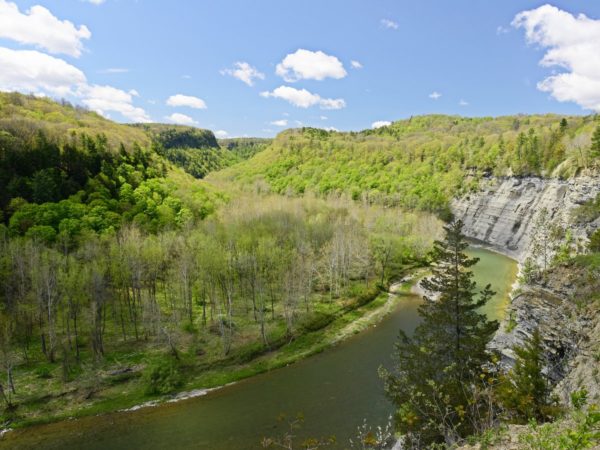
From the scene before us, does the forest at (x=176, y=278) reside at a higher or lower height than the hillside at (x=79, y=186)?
lower

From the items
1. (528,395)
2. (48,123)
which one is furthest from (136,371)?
(48,123)

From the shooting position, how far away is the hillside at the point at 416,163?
290 feet

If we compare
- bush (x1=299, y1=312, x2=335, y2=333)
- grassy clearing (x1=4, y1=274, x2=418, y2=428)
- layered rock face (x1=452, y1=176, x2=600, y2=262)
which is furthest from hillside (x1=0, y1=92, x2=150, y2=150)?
layered rock face (x1=452, y1=176, x2=600, y2=262)

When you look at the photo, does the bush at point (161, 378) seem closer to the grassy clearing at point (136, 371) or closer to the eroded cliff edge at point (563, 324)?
the grassy clearing at point (136, 371)

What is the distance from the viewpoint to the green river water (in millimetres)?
27125

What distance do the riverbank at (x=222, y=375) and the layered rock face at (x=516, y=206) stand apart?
37853 mm

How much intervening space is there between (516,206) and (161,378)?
88.4 m

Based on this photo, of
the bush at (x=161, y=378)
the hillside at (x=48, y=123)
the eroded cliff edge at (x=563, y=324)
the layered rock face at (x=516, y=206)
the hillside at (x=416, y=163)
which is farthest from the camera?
the hillside at (x=416, y=163)

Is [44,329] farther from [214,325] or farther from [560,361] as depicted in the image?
[560,361]

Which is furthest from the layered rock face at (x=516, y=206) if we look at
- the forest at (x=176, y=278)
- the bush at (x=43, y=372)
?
the bush at (x=43, y=372)

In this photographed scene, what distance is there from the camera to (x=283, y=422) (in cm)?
2948

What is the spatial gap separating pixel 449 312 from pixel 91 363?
33427 mm

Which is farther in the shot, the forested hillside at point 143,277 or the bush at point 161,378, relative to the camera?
the forested hillside at point 143,277

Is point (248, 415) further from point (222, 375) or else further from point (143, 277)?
point (143, 277)
